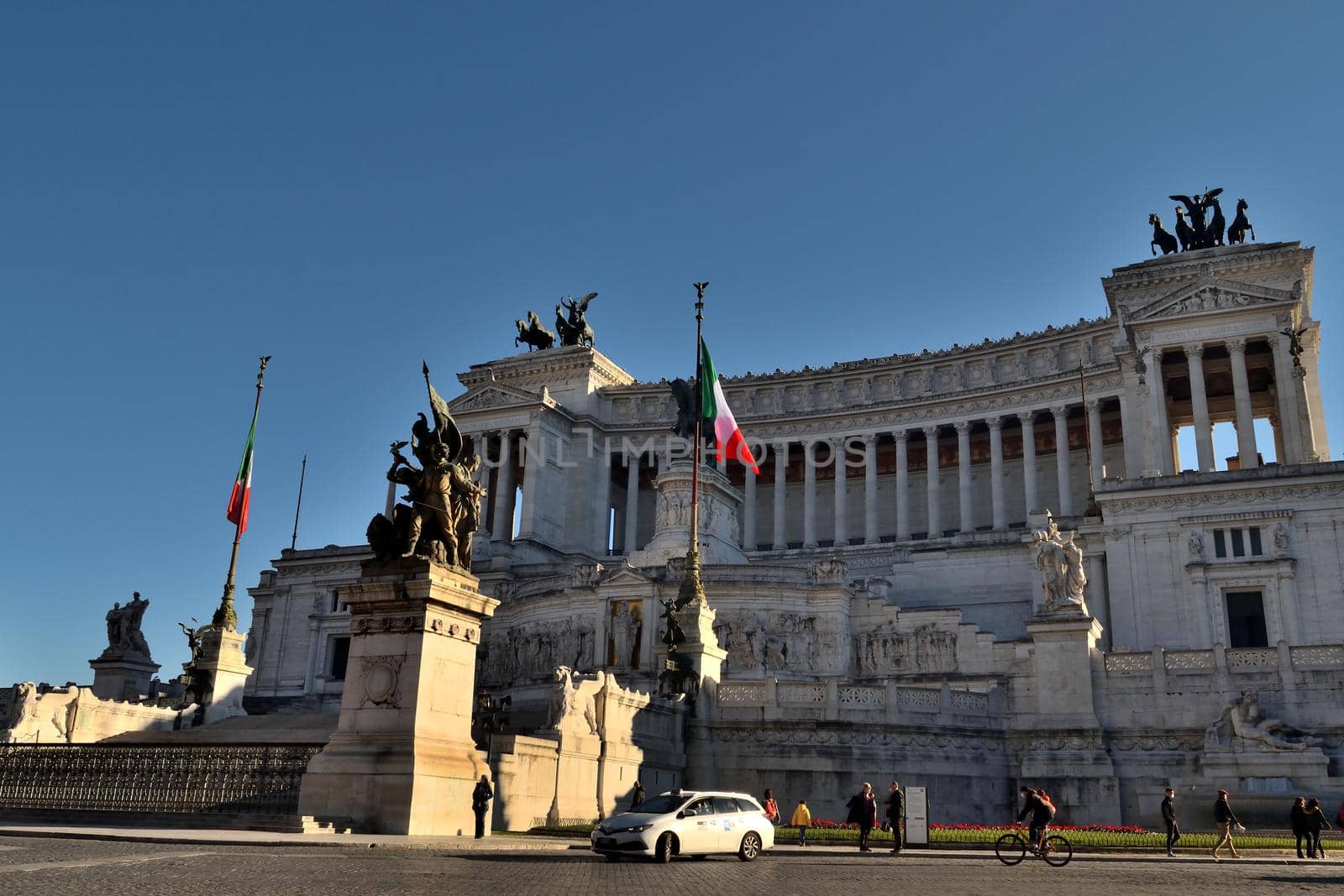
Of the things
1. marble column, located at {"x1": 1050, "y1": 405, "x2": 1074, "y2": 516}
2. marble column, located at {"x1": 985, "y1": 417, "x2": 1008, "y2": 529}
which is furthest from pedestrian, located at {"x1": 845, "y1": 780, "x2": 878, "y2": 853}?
marble column, located at {"x1": 1050, "y1": 405, "x2": 1074, "y2": 516}

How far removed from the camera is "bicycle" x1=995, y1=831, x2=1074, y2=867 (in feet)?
69.2

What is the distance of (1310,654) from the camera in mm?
34000

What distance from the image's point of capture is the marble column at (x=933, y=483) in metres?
77.6

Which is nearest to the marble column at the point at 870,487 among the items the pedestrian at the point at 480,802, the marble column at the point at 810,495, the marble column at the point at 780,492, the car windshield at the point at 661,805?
the marble column at the point at 810,495

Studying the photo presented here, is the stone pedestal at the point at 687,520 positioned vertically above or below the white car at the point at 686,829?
above

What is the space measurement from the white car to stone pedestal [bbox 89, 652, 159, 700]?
36.8 metres

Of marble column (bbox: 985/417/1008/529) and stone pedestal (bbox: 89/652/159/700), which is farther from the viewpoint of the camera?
marble column (bbox: 985/417/1008/529)

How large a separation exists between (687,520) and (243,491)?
2035 centimetres

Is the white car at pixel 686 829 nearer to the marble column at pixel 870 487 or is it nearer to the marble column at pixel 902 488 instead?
the marble column at pixel 870 487

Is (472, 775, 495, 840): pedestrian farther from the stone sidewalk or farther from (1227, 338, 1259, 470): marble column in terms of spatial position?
(1227, 338, 1259, 470): marble column

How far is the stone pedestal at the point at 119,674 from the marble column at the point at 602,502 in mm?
36132

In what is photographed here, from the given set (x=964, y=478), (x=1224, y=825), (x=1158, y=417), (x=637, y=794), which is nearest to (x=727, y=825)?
(x=637, y=794)

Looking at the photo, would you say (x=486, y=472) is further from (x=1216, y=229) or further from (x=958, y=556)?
(x=1216, y=229)

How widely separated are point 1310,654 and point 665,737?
18.2m
